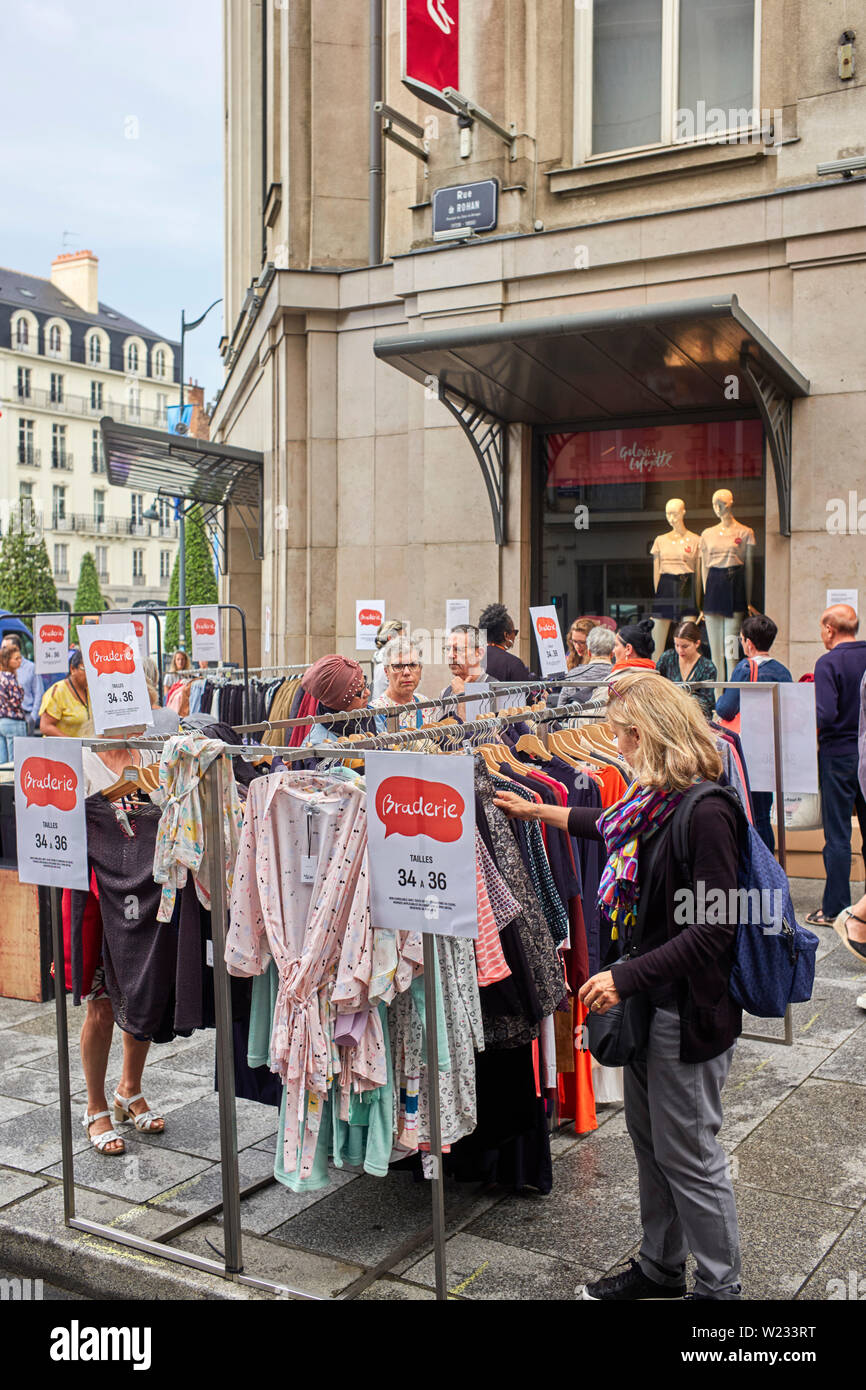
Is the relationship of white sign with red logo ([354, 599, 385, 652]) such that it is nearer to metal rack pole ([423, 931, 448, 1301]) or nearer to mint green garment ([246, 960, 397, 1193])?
mint green garment ([246, 960, 397, 1193])

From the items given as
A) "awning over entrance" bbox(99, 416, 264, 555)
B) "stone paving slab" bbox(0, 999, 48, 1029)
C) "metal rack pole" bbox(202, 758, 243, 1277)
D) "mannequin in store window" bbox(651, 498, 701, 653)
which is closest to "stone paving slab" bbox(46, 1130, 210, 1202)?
"metal rack pole" bbox(202, 758, 243, 1277)

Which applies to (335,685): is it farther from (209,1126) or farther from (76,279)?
(76,279)

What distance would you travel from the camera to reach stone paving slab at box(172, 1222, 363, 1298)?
3.90 meters

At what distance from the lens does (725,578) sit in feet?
35.7

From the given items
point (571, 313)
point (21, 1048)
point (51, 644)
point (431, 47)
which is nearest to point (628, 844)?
point (21, 1048)

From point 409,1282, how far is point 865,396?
817 cm

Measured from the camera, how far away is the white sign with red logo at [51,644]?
44.5ft

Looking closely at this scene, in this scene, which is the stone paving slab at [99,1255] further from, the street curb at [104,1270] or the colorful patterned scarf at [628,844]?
the colorful patterned scarf at [628,844]

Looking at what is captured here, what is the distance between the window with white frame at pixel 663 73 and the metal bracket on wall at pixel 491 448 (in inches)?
109

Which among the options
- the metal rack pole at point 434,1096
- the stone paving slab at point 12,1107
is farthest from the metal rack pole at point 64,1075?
the metal rack pole at point 434,1096

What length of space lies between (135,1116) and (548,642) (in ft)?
17.3

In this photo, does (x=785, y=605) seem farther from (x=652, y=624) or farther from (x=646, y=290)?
(x=646, y=290)
